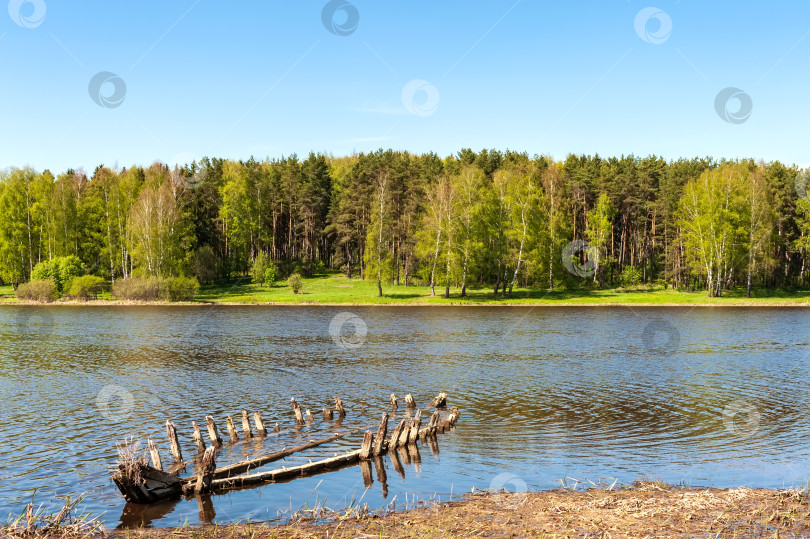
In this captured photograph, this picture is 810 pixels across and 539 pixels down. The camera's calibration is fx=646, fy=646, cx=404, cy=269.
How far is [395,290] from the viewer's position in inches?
4090

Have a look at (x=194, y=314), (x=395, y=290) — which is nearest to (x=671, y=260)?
(x=395, y=290)

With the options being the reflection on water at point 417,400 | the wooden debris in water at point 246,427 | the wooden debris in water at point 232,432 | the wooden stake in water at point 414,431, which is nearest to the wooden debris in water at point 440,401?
the reflection on water at point 417,400

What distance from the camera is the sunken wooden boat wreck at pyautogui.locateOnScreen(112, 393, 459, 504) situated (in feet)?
54.6

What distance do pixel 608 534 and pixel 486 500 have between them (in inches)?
162

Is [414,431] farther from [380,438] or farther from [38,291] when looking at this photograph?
[38,291]

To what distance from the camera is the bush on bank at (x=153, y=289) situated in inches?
3718

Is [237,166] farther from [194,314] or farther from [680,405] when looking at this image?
[680,405]

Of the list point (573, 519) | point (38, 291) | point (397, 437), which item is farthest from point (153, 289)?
point (573, 519)

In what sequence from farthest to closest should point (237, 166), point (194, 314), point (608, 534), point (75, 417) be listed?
point (237, 166)
point (194, 314)
point (75, 417)
point (608, 534)

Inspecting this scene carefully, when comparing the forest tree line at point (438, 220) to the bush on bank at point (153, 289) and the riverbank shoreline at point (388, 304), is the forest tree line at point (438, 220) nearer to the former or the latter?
the bush on bank at point (153, 289)

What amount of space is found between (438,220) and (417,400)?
63.8 m

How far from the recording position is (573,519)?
1440 centimetres

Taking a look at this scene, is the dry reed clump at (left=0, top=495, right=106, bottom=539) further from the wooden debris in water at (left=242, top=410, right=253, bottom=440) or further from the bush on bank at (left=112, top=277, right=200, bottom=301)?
the bush on bank at (left=112, top=277, right=200, bottom=301)

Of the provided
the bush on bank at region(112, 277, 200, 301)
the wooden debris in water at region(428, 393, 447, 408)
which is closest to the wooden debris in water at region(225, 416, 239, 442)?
the wooden debris in water at region(428, 393, 447, 408)
